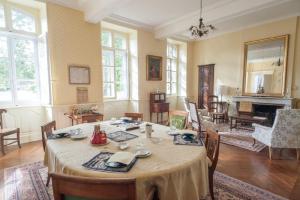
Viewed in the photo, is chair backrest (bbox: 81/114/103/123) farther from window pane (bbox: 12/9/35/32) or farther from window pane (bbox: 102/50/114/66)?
window pane (bbox: 12/9/35/32)

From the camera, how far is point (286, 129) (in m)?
2.99

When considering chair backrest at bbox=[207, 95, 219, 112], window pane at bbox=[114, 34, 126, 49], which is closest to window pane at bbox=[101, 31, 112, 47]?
window pane at bbox=[114, 34, 126, 49]

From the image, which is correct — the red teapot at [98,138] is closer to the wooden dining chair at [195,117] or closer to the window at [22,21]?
the wooden dining chair at [195,117]

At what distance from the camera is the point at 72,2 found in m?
3.95

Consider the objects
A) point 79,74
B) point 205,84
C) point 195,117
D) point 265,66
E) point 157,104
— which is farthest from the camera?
point 205,84

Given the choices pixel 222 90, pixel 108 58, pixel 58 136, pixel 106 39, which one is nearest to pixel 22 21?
pixel 106 39

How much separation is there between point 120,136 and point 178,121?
1125 mm

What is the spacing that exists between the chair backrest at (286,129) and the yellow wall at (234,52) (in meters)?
2.56

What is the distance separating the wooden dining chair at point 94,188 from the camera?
806 millimetres

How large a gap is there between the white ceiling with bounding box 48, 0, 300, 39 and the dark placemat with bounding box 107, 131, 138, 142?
2599 millimetres

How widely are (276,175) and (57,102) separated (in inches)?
173

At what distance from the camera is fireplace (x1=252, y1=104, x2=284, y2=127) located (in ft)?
17.0

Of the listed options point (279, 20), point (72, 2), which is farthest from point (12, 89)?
point (279, 20)

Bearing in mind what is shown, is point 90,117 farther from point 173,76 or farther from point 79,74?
point 173,76
